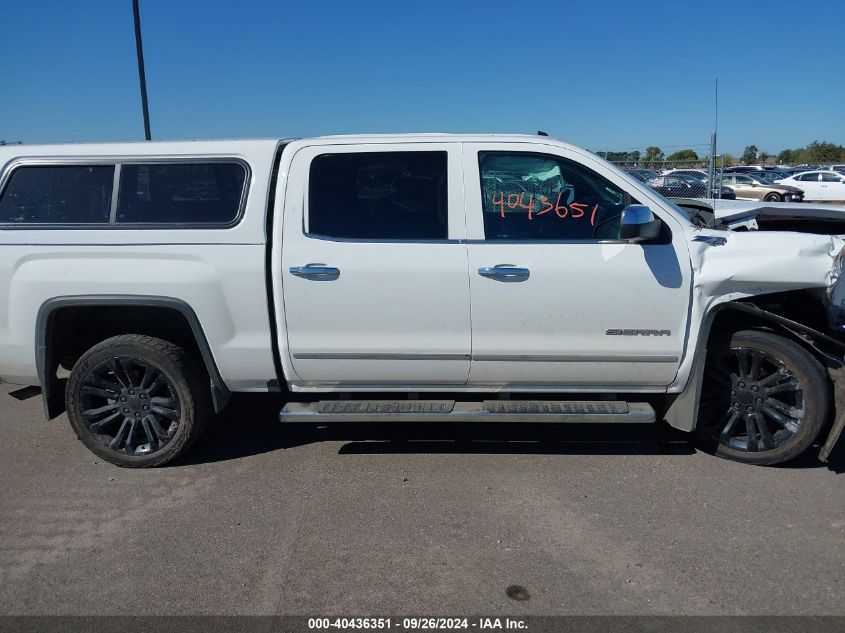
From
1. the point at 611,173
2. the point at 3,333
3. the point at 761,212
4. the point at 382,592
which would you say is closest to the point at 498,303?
the point at 611,173

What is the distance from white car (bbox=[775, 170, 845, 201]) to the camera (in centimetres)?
2931

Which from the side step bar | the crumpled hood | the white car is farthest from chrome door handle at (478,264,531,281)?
the white car

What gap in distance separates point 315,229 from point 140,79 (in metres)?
7.54

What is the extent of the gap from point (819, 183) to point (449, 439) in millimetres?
31807

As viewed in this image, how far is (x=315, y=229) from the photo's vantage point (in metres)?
3.96

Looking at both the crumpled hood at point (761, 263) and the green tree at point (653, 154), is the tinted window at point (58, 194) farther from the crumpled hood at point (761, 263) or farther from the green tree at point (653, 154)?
the green tree at point (653, 154)

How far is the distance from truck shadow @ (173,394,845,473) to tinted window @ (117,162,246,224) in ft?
5.22

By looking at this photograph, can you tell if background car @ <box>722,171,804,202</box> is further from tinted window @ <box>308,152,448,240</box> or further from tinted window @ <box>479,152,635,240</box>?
tinted window @ <box>308,152,448,240</box>

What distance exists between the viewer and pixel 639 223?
11.9ft

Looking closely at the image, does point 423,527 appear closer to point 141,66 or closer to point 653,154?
point 141,66

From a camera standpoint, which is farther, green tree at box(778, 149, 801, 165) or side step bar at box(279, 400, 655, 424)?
green tree at box(778, 149, 801, 165)

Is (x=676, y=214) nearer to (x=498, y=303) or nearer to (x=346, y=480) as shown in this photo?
(x=498, y=303)

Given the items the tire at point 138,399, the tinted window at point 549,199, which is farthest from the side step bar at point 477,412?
the tinted window at point 549,199

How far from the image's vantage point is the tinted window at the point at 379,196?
3.98 m
